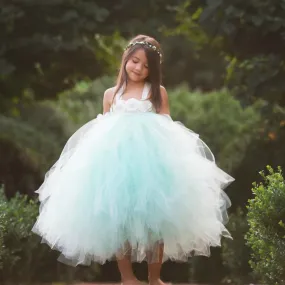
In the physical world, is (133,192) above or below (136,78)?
below

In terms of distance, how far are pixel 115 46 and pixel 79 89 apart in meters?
8.13

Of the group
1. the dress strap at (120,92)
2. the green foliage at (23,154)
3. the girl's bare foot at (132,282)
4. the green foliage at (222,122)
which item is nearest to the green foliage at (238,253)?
the green foliage at (222,122)

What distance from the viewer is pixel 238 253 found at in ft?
25.1

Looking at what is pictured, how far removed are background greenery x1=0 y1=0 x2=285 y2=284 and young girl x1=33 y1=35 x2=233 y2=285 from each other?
60 cm

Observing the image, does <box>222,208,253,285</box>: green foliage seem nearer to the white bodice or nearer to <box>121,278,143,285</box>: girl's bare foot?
<box>121,278,143,285</box>: girl's bare foot

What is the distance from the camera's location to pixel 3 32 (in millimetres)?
8922

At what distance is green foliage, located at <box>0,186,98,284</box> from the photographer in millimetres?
7020

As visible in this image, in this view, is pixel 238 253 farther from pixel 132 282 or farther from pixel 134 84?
pixel 134 84

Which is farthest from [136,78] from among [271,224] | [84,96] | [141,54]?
[84,96]

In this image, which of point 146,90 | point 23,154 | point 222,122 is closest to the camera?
point 146,90

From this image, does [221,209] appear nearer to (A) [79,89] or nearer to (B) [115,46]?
(B) [115,46]

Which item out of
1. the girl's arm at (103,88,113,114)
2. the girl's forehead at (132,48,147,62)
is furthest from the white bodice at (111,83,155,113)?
the girl's forehead at (132,48,147,62)

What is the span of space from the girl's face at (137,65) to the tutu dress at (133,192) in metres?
0.19

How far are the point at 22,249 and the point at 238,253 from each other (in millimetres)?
2119
